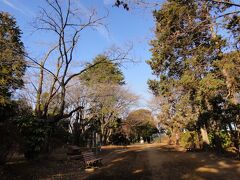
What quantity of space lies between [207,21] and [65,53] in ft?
32.0

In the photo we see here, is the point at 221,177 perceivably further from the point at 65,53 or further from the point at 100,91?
the point at 100,91

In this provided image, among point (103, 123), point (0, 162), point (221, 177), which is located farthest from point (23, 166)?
point (103, 123)

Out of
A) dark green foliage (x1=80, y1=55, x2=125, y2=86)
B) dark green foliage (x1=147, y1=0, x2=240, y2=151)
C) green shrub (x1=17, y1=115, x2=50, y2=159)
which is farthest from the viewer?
dark green foliage (x1=80, y1=55, x2=125, y2=86)

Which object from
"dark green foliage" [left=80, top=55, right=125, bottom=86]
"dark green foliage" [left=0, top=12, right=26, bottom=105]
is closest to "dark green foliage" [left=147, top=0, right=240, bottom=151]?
"dark green foliage" [left=0, top=12, right=26, bottom=105]

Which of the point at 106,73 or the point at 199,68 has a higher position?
the point at 106,73

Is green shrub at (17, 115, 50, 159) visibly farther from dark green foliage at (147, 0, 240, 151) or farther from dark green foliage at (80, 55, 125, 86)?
dark green foliage at (80, 55, 125, 86)

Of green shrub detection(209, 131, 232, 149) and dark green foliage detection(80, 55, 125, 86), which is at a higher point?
dark green foliage detection(80, 55, 125, 86)

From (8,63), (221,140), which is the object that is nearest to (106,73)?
(221,140)

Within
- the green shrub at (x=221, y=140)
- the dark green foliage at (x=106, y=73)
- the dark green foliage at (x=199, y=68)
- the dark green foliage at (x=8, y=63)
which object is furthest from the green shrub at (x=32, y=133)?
the dark green foliage at (x=106, y=73)

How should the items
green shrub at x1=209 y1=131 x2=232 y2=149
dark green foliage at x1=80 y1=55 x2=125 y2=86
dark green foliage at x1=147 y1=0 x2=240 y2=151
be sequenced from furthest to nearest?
dark green foliage at x1=80 y1=55 x2=125 y2=86
green shrub at x1=209 y1=131 x2=232 y2=149
dark green foliage at x1=147 y1=0 x2=240 y2=151

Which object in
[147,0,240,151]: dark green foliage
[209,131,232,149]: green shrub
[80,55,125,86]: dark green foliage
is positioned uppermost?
[80,55,125,86]: dark green foliage

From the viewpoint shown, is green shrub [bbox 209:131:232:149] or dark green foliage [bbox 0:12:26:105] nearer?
dark green foliage [bbox 0:12:26:105]

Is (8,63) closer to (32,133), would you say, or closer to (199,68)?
(32,133)

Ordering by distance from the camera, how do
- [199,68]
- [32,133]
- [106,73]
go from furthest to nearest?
[106,73] < [199,68] < [32,133]
